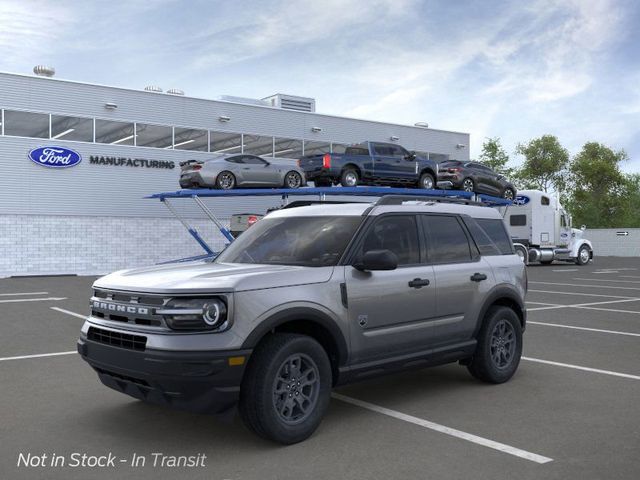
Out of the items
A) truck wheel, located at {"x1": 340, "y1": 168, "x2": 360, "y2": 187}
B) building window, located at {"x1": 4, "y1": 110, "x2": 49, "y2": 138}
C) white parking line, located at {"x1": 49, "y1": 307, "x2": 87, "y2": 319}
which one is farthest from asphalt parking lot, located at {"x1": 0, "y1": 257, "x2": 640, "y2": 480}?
building window, located at {"x1": 4, "y1": 110, "x2": 49, "y2": 138}

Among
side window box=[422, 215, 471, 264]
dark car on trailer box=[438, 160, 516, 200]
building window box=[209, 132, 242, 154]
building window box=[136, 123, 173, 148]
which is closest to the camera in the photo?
side window box=[422, 215, 471, 264]

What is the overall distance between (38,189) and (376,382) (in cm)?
2450

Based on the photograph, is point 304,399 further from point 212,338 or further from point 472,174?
point 472,174

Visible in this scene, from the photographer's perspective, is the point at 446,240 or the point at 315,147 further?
the point at 315,147

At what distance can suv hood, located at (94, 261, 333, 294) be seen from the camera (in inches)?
180

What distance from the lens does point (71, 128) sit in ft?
92.5

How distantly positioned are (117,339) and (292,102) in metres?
32.6

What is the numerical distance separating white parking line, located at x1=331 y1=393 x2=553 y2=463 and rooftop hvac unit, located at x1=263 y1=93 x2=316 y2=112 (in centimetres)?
3063

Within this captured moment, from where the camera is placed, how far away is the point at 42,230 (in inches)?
1086

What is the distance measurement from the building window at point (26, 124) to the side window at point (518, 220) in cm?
2179

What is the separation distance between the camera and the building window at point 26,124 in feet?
88.0

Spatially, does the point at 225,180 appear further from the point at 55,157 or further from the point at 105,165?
the point at 55,157

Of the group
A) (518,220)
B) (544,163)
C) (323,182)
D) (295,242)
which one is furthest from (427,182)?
(544,163)

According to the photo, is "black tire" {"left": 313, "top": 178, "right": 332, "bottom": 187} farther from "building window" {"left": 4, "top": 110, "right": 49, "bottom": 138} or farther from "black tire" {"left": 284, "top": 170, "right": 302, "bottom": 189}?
"building window" {"left": 4, "top": 110, "right": 49, "bottom": 138}
